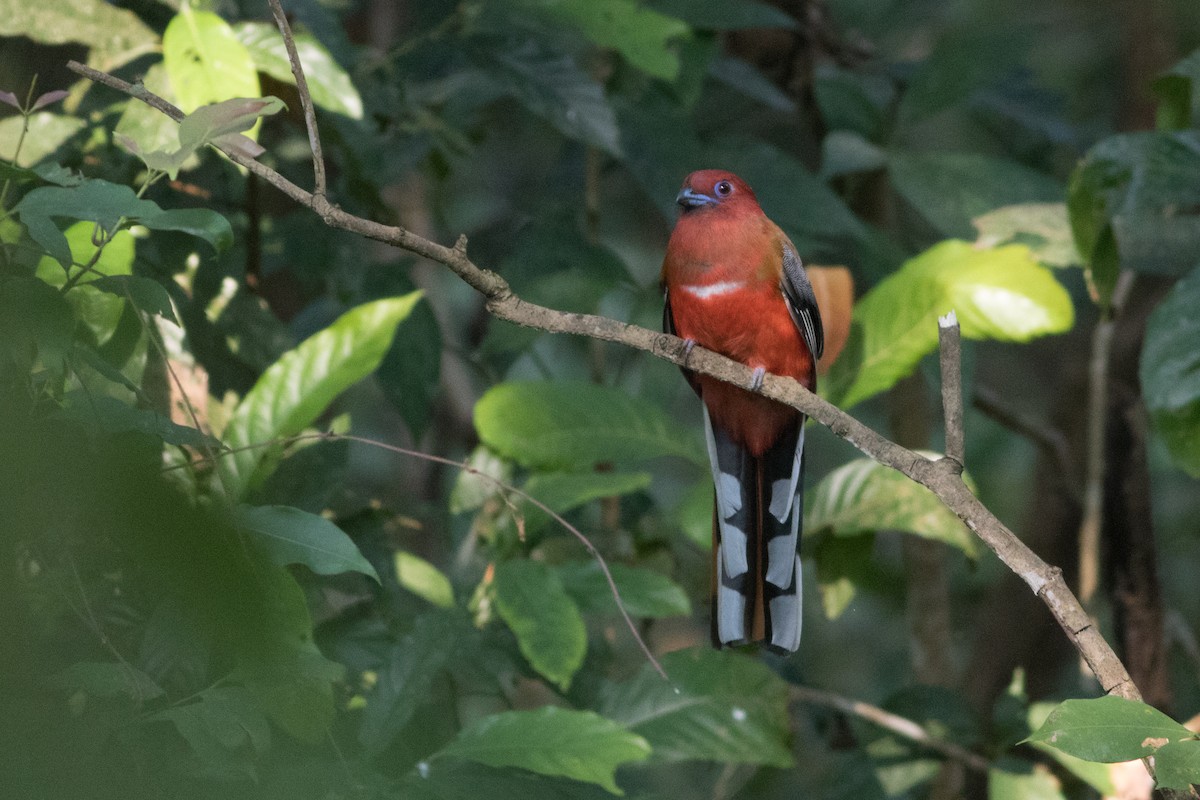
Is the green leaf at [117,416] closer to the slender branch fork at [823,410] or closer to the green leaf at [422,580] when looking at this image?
the slender branch fork at [823,410]

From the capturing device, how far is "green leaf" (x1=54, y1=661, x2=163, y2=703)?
4.57 ft

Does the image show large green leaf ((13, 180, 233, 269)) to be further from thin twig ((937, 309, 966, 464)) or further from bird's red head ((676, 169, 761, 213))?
bird's red head ((676, 169, 761, 213))

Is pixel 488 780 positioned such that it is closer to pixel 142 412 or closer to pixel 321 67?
pixel 142 412

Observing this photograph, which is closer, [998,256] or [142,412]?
[142,412]

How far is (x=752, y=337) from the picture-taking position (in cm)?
282

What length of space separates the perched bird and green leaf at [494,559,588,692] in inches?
15.0

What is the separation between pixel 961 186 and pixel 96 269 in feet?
8.00

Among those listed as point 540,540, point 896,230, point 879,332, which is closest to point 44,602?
point 540,540

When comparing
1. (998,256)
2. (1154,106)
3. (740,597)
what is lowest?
(740,597)

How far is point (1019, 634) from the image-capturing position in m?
4.18

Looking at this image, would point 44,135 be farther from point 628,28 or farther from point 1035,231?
point 1035,231

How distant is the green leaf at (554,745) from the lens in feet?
6.50

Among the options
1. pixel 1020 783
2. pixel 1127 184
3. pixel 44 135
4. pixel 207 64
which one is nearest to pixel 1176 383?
pixel 1127 184

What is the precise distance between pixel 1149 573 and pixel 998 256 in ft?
3.56
